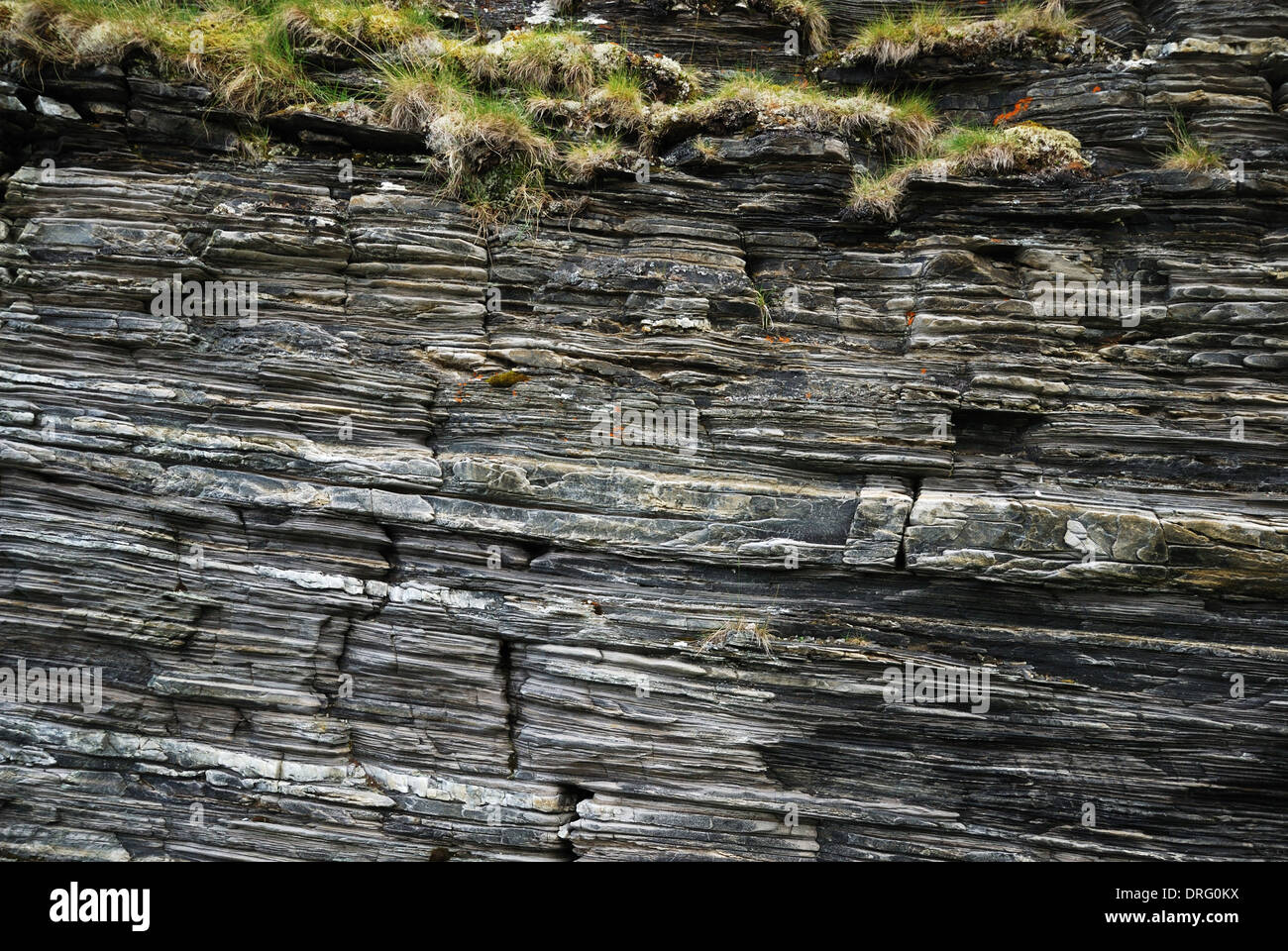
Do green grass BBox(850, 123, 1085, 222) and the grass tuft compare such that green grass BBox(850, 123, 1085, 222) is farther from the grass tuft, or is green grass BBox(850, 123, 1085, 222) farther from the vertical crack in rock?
the vertical crack in rock

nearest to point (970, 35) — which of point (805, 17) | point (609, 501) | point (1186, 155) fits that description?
point (805, 17)

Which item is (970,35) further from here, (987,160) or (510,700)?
(510,700)

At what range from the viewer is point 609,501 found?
722 cm

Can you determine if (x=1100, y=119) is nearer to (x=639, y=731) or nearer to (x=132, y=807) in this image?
(x=639, y=731)

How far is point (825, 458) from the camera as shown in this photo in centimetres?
720

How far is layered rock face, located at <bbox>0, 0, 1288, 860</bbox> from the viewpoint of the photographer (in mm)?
6988

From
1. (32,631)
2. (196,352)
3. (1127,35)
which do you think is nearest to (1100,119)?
(1127,35)

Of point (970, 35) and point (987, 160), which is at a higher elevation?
point (970, 35)

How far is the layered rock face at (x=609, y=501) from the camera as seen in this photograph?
6.99m

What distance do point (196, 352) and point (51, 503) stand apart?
90.0 inches

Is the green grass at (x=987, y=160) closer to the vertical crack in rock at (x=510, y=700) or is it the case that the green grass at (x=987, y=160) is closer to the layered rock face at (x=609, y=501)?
the layered rock face at (x=609, y=501)

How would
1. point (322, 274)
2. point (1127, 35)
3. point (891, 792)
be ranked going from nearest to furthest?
point (891, 792) < point (322, 274) < point (1127, 35)

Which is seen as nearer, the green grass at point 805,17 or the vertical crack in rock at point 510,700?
the vertical crack in rock at point 510,700

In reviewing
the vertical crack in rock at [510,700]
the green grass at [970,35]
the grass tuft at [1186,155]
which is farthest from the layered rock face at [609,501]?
the green grass at [970,35]
